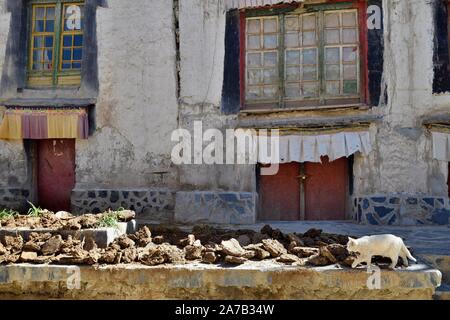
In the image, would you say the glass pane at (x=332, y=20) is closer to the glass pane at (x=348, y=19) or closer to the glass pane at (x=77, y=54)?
the glass pane at (x=348, y=19)

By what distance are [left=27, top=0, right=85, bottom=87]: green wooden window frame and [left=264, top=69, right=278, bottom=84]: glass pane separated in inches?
165

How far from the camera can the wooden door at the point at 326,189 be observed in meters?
10.3

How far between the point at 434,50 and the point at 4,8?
30.8 feet

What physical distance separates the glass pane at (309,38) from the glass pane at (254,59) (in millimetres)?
1009

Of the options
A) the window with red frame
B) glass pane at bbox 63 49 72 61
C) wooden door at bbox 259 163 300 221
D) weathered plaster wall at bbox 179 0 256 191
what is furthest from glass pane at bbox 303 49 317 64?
glass pane at bbox 63 49 72 61

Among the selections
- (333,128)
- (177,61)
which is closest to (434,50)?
(333,128)

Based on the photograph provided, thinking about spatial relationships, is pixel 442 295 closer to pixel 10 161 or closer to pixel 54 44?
pixel 10 161

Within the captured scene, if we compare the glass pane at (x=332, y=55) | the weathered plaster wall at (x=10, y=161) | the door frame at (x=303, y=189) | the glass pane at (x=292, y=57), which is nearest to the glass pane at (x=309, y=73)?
the glass pane at (x=292, y=57)

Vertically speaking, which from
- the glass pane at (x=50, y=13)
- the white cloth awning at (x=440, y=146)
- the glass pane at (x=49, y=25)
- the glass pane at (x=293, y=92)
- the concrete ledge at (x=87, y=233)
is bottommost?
the concrete ledge at (x=87, y=233)

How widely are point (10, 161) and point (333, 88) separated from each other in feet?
24.0

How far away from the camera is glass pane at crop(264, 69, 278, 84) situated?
10367 millimetres

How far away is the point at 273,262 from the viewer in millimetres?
6055

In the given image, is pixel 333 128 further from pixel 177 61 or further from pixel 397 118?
pixel 177 61

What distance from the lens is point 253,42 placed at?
10477 millimetres
